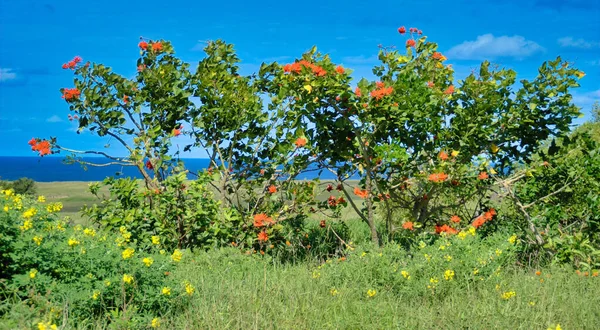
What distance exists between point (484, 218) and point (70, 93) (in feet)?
17.3

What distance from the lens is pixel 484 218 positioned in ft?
21.9

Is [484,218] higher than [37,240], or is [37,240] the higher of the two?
[37,240]

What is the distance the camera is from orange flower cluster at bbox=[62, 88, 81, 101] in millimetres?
6875

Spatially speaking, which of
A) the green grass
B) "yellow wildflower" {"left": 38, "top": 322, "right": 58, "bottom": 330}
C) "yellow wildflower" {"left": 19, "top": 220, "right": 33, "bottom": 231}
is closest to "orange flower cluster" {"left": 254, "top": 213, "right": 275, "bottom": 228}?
the green grass

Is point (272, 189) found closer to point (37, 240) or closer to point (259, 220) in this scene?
point (259, 220)

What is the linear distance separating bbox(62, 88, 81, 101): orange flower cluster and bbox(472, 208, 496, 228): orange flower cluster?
5.07 meters

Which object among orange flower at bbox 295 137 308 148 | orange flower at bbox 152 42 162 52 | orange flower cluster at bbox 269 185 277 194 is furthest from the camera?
orange flower at bbox 152 42 162 52

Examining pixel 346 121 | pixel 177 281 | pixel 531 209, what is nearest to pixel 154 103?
pixel 346 121

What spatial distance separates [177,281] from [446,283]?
2126 mm

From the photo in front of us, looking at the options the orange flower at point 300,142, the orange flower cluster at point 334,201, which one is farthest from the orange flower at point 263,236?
the orange flower at point 300,142

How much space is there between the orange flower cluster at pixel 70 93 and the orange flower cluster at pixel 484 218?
5075mm

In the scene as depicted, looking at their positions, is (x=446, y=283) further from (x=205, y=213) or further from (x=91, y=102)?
(x=91, y=102)

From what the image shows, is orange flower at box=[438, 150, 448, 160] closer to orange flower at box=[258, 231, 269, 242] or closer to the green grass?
the green grass

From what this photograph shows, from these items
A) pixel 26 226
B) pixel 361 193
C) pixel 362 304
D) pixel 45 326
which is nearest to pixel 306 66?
pixel 361 193
